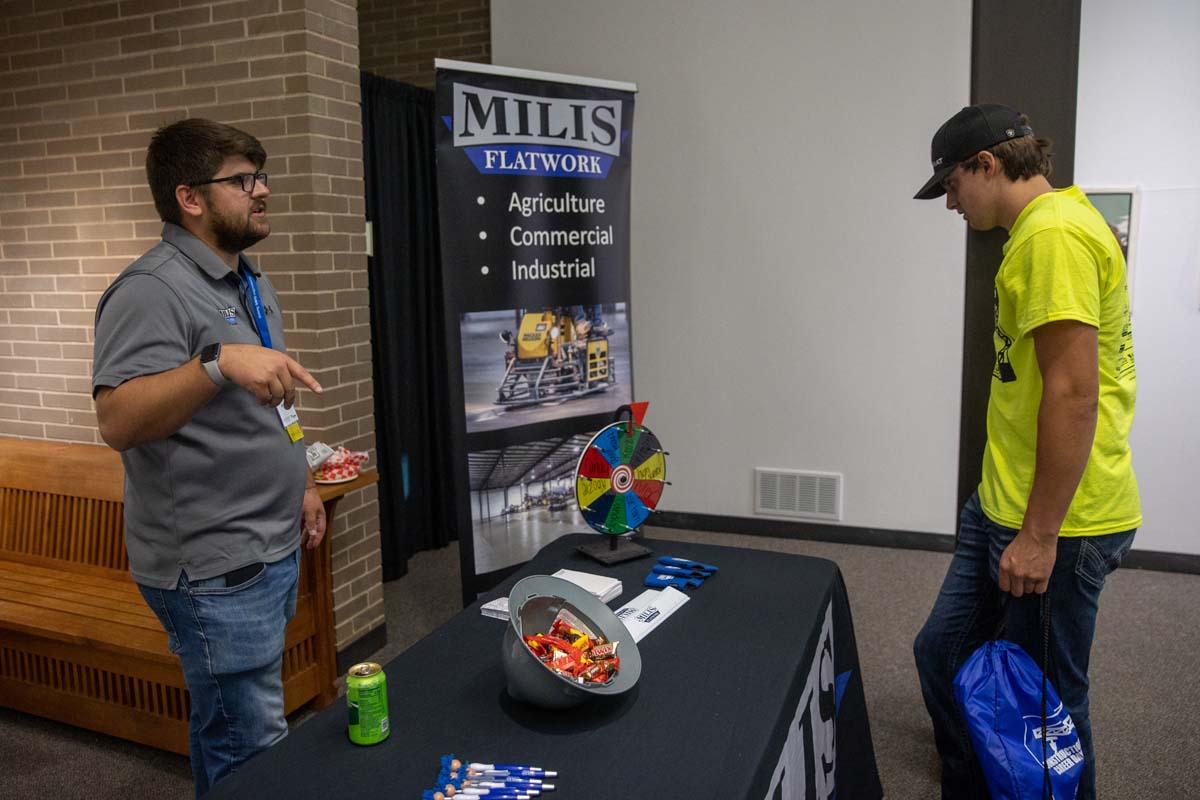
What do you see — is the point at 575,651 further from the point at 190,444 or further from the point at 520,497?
the point at 520,497

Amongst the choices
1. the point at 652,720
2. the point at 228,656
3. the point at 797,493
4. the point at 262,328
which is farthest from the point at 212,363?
the point at 797,493

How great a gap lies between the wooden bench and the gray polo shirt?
794mm

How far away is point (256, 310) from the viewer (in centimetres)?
185

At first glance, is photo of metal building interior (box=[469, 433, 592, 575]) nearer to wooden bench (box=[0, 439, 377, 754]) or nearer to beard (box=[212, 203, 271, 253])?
wooden bench (box=[0, 439, 377, 754])

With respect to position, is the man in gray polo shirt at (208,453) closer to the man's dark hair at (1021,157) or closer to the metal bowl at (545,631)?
the metal bowl at (545,631)

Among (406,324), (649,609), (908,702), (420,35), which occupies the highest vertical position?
(420,35)

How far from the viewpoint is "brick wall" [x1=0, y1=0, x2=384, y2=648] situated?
2893mm

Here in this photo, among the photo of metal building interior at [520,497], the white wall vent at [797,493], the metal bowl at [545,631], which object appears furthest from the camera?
the white wall vent at [797,493]

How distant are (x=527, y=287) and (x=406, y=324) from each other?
3.89 ft

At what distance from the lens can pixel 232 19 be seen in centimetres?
293

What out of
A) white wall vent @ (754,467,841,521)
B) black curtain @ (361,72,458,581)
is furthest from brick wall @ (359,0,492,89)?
white wall vent @ (754,467,841,521)

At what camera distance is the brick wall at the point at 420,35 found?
4855mm

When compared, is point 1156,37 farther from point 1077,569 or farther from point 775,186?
point 1077,569

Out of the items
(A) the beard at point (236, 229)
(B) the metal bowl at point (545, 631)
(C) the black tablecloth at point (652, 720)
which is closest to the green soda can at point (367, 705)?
(C) the black tablecloth at point (652, 720)
